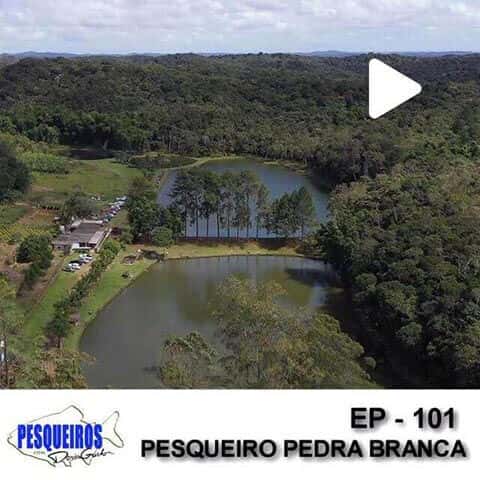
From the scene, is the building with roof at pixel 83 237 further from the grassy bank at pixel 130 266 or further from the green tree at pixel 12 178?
the green tree at pixel 12 178

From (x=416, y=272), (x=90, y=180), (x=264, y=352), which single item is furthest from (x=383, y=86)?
(x=90, y=180)

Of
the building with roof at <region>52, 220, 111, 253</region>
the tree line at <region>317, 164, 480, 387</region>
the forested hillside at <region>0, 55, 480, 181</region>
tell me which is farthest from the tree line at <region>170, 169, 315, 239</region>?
the forested hillside at <region>0, 55, 480, 181</region>

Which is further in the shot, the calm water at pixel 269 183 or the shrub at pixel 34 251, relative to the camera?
the calm water at pixel 269 183

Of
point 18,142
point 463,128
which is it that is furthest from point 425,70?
point 18,142

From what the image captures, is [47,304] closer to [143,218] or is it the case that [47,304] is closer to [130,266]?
[130,266]

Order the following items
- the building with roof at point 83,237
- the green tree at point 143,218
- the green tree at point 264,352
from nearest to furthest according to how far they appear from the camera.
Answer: the green tree at point 264,352
the building with roof at point 83,237
the green tree at point 143,218

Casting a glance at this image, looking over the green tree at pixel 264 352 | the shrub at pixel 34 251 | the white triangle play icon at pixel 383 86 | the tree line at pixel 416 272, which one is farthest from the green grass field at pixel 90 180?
the white triangle play icon at pixel 383 86

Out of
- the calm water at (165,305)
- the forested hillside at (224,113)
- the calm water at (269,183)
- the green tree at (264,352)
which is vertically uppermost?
the forested hillside at (224,113)

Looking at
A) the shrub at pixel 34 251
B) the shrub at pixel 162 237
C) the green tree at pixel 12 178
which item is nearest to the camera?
the shrub at pixel 34 251
